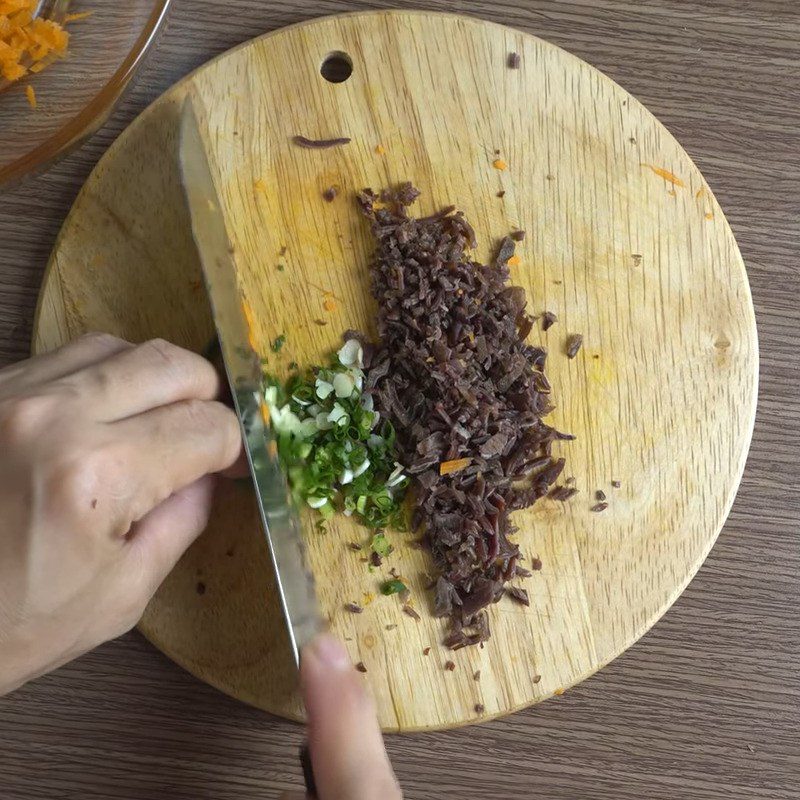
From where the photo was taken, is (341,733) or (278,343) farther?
(278,343)

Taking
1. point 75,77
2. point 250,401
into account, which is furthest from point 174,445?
point 75,77

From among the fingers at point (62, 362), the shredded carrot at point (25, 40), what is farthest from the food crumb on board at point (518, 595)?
the shredded carrot at point (25, 40)

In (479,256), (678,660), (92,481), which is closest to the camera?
(92,481)

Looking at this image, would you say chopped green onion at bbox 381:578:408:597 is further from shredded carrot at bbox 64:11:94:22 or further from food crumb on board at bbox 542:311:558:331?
shredded carrot at bbox 64:11:94:22

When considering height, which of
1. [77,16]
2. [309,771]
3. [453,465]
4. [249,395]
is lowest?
[309,771]

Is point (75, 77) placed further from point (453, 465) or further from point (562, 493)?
point (562, 493)

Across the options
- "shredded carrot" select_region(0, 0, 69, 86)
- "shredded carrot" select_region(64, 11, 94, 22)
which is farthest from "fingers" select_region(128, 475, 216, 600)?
"shredded carrot" select_region(64, 11, 94, 22)

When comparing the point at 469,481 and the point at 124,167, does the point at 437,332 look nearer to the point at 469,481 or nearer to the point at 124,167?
the point at 469,481
